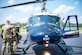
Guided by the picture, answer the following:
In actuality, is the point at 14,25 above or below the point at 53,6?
below

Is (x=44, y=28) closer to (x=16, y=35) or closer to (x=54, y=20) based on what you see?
(x=54, y=20)

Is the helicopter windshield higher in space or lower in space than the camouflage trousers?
higher

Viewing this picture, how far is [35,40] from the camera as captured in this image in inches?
160

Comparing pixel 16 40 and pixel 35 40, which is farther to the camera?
pixel 16 40

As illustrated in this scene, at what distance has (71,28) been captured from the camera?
4457 millimetres

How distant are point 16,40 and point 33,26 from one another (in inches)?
14.2

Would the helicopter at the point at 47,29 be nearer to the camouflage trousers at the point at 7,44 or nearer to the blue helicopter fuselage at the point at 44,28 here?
the blue helicopter fuselage at the point at 44,28

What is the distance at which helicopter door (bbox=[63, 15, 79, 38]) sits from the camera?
4.39m

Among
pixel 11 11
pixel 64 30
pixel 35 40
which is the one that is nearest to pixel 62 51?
pixel 64 30

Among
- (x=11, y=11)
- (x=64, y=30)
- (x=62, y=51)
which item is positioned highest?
(x=11, y=11)

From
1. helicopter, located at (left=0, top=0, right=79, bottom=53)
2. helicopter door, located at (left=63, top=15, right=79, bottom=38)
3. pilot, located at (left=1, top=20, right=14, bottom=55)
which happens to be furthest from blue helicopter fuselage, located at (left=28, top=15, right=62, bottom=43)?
pilot, located at (left=1, top=20, right=14, bottom=55)

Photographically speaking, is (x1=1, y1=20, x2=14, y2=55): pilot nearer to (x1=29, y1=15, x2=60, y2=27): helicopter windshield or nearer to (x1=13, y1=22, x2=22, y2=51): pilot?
(x1=13, y1=22, x2=22, y2=51): pilot

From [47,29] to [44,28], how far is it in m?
0.05

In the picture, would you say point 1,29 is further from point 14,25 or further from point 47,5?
point 47,5
